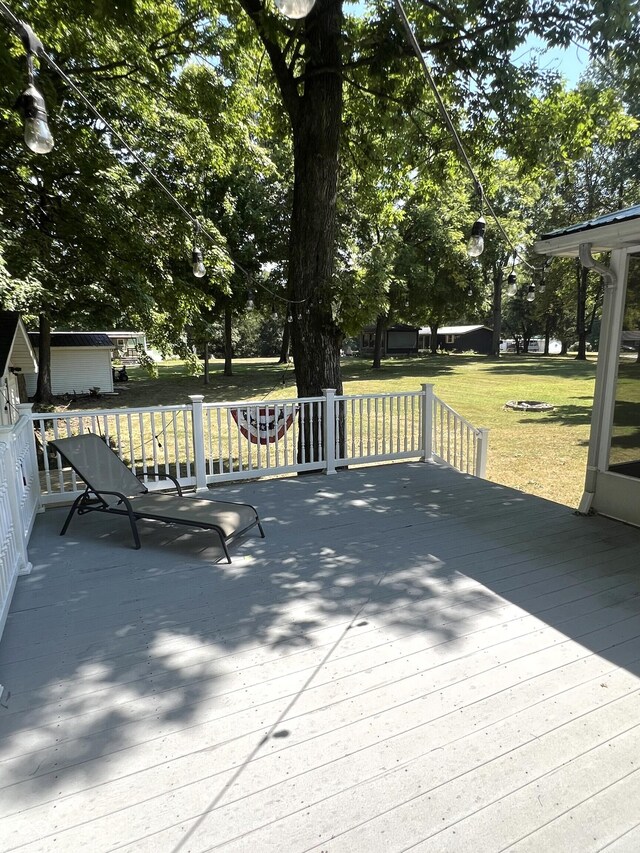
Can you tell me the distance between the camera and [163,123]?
866 cm

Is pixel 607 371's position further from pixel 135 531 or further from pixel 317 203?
pixel 135 531

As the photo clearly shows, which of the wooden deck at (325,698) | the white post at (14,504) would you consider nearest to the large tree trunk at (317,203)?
the wooden deck at (325,698)

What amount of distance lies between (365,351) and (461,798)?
48.0 meters

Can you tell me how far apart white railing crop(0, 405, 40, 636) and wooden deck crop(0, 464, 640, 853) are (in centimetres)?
16

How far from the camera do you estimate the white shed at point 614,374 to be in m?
4.13

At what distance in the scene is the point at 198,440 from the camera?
5441 millimetres

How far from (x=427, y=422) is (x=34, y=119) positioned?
17.0ft

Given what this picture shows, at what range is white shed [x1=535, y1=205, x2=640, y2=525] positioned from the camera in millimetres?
4133

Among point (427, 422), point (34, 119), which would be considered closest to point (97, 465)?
point (34, 119)

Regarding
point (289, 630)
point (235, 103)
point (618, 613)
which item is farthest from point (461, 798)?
point (235, 103)

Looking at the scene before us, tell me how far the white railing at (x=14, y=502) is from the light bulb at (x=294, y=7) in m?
2.69

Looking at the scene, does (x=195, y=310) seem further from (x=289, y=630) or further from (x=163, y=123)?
(x=289, y=630)

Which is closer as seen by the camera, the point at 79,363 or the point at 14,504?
the point at 14,504

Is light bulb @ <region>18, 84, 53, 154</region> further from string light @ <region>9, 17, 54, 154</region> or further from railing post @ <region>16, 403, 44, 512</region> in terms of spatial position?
railing post @ <region>16, 403, 44, 512</region>
